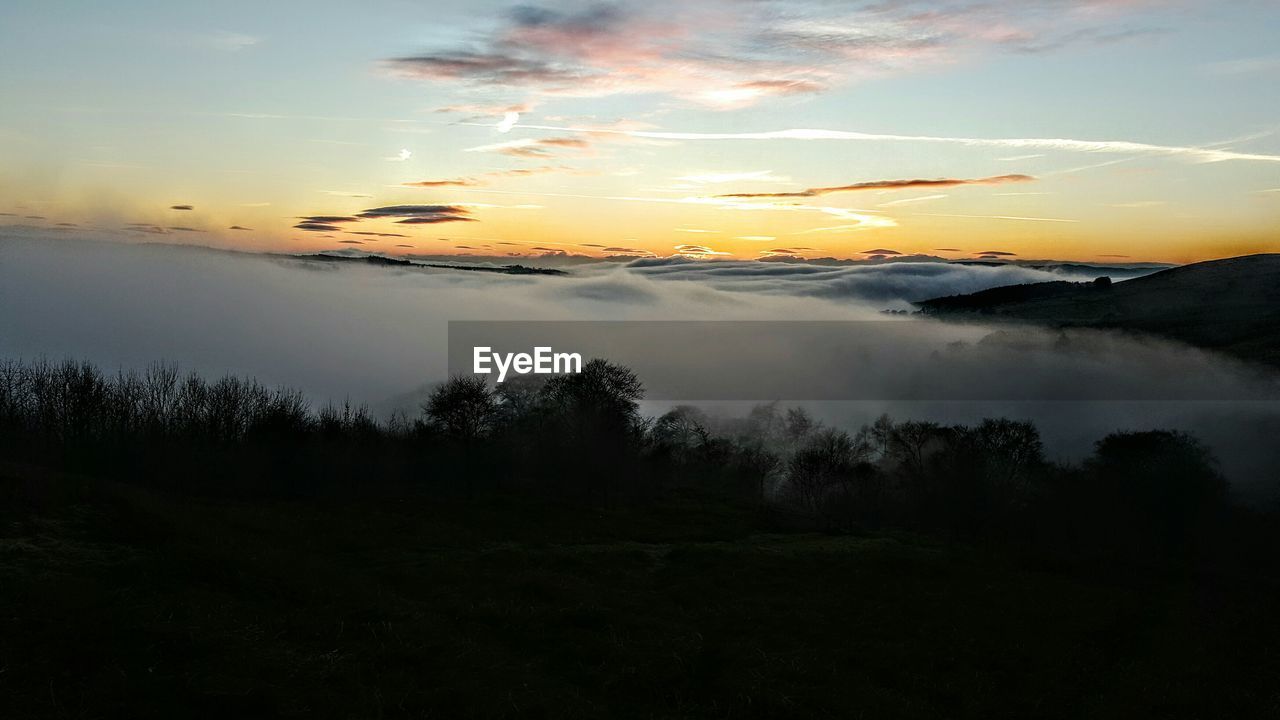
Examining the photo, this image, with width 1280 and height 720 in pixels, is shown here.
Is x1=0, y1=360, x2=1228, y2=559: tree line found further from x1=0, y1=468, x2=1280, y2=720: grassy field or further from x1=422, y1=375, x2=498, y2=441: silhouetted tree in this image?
x1=0, y1=468, x2=1280, y2=720: grassy field

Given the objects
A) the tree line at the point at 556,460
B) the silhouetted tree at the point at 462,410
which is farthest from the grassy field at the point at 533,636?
the silhouetted tree at the point at 462,410

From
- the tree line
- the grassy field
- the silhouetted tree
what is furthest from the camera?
the silhouetted tree

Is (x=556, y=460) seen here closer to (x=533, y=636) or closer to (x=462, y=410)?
(x=462, y=410)

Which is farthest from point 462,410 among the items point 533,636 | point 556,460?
point 533,636

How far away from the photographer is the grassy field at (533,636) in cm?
1803

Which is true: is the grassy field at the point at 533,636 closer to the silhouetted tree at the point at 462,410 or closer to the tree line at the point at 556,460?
the tree line at the point at 556,460

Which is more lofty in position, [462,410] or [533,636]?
[462,410]

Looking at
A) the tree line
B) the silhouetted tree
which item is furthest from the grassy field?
the silhouetted tree

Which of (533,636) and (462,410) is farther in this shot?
(462,410)

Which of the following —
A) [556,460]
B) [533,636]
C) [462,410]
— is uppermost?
[462,410]

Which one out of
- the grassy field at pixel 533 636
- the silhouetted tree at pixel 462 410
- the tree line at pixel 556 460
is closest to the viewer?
the grassy field at pixel 533 636

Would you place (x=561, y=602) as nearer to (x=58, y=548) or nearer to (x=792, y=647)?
(x=792, y=647)

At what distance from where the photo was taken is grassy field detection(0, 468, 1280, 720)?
1803cm

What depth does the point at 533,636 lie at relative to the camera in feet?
87.0
